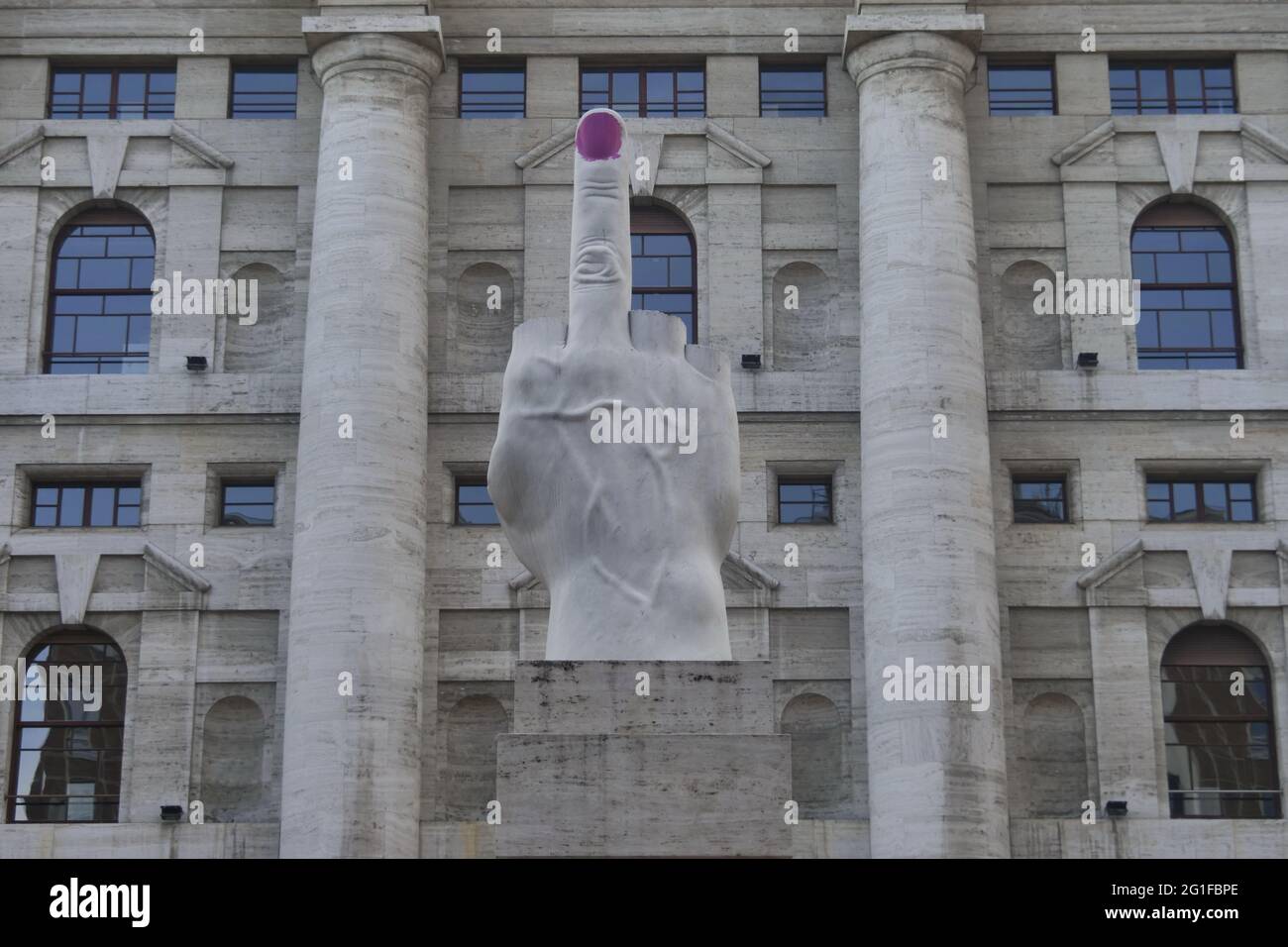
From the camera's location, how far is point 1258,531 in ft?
133

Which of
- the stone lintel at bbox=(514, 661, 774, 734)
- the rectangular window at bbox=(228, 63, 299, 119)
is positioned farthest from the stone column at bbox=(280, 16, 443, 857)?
the stone lintel at bbox=(514, 661, 774, 734)

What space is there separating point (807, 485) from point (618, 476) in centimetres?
2281

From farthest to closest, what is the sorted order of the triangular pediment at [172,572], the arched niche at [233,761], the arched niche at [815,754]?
the triangular pediment at [172,572]
the arched niche at [233,761]
the arched niche at [815,754]

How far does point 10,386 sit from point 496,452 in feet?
80.8

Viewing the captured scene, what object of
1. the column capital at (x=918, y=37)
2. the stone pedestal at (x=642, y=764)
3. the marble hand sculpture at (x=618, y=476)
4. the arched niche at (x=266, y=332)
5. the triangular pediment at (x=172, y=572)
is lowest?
the stone pedestal at (x=642, y=764)

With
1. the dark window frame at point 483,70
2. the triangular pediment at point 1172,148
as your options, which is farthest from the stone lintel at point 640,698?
the dark window frame at point 483,70

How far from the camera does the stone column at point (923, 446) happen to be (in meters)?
37.5

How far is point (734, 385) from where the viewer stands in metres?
41.1

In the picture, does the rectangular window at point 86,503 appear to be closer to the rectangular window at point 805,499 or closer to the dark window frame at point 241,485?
the dark window frame at point 241,485

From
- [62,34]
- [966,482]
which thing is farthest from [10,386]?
[966,482]

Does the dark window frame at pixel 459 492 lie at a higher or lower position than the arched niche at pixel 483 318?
lower

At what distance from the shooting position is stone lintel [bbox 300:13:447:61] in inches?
1644
